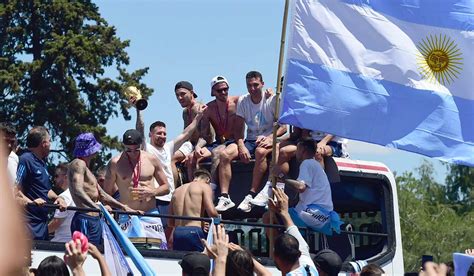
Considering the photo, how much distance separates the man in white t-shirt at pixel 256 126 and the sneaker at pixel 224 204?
0.11 metres

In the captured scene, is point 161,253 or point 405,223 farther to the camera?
point 405,223

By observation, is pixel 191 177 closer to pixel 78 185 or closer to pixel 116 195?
pixel 116 195

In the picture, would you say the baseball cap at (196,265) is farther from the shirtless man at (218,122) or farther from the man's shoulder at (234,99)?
the man's shoulder at (234,99)

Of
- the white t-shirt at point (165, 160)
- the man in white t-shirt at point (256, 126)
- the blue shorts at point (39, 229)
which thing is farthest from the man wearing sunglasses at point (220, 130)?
the blue shorts at point (39, 229)

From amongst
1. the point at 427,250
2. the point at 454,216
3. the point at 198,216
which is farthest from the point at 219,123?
the point at 454,216

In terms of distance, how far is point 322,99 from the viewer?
29.2ft

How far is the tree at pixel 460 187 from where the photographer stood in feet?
211

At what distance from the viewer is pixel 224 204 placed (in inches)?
412

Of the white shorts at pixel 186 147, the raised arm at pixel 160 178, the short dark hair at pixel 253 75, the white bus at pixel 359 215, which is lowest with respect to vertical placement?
the white bus at pixel 359 215

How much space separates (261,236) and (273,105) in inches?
61.9

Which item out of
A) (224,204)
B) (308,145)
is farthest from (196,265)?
(224,204)

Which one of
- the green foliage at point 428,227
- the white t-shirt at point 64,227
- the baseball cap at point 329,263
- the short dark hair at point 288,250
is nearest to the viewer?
the short dark hair at point 288,250

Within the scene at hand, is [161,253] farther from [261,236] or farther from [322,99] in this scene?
[261,236]

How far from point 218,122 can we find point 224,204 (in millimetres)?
1156
